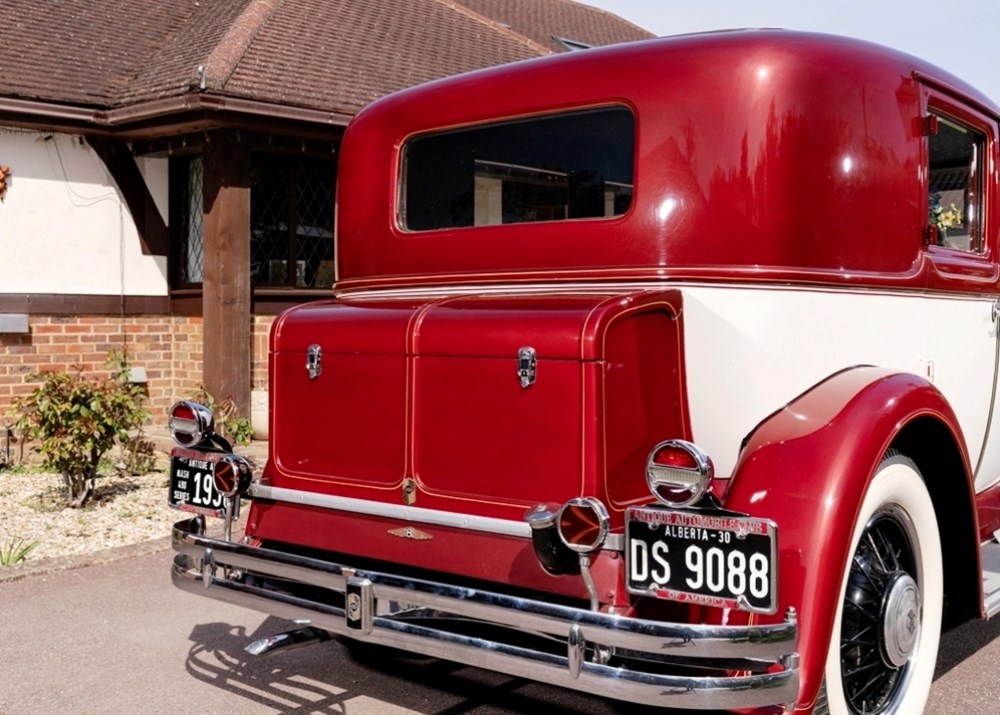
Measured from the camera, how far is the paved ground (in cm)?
401

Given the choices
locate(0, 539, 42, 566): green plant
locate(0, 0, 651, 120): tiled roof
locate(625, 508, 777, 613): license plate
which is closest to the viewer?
locate(625, 508, 777, 613): license plate

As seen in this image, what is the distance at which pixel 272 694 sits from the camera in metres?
4.13

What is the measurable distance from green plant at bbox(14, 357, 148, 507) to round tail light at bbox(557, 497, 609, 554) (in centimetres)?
528

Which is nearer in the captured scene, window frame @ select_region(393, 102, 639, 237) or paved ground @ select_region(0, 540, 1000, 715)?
window frame @ select_region(393, 102, 639, 237)

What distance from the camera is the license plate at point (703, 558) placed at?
2758mm

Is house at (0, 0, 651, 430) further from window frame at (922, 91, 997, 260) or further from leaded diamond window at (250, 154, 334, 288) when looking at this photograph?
window frame at (922, 91, 997, 260)

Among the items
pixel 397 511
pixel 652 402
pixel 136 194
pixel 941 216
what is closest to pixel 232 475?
pixel 397 511

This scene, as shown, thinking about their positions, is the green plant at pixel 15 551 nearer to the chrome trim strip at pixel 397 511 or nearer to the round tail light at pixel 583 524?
the chrome trim strip at pixel 397 511

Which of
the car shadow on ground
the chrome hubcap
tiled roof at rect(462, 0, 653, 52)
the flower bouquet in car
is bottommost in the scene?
the car shadow on ground

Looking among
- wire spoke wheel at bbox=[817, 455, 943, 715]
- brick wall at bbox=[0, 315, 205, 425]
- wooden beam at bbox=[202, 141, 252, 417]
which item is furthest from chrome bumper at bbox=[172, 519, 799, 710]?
brick wall at bbox=[0, 315, 205, 425]

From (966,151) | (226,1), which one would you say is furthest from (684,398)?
(226,1)

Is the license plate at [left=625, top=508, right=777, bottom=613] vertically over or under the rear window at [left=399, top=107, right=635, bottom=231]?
under

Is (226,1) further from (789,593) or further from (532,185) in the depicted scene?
(789,593)

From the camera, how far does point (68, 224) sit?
33.3 feet
